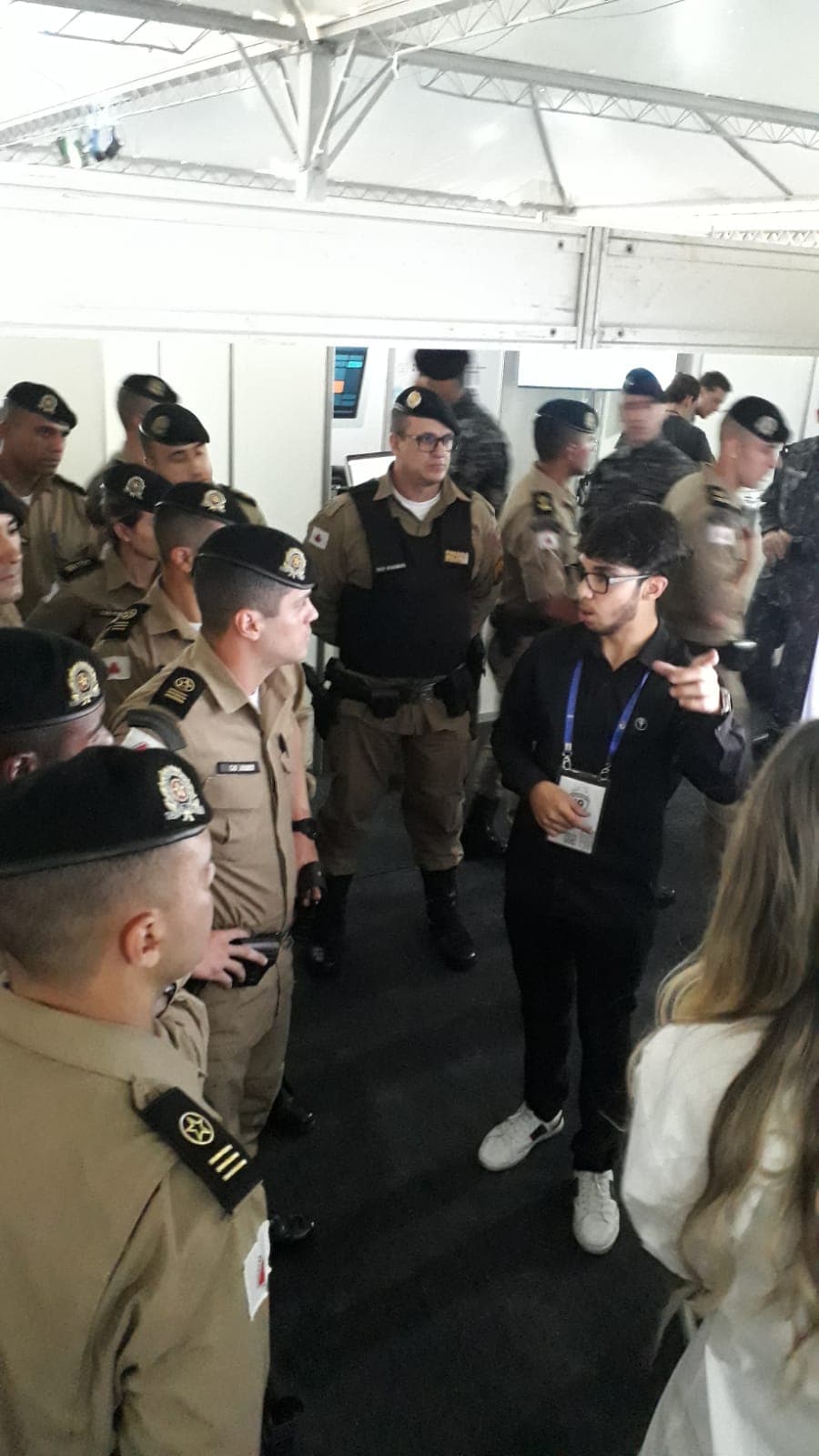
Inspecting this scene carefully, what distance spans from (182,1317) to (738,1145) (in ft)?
1.80

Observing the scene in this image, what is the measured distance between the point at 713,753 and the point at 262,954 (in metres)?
0.94

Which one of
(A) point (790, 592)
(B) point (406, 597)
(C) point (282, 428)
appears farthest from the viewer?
(A) point (790, 592)

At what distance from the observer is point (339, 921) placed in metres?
3.23

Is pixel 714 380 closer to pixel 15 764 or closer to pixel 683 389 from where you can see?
pixel 683 389

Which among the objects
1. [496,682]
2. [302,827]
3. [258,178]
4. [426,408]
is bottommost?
[496,682]

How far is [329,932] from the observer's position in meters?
3.21

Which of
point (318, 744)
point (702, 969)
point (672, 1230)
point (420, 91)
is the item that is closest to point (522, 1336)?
point (672, 1230)

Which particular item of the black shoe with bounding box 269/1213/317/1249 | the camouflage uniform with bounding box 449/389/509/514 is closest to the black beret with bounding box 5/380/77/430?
the camouflage uniform with bounding box 449/389/509/514

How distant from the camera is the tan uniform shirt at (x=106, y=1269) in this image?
926mm

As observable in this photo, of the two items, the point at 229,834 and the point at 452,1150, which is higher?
the point at 229,834

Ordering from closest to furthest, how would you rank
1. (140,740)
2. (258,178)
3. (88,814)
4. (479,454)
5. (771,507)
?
(88,814) < (140,740) < (479,454) < (771,507) < (258,178)

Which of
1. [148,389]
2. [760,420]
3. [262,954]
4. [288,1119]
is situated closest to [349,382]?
[148,389]

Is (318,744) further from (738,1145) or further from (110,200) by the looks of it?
(738,1145)

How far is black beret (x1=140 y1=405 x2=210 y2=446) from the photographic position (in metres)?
3.02
